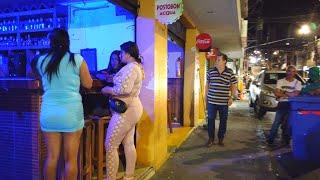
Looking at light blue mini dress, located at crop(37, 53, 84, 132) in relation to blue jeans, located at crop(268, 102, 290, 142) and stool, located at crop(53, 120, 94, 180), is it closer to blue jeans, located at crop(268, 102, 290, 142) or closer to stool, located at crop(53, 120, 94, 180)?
stool, located at crop(53, 120, 94, 180)

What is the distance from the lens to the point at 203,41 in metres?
12.0

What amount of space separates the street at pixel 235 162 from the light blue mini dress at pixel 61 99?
8.51 feet

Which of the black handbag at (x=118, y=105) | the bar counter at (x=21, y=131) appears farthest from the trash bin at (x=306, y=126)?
the bar counter at (x=21, y=131)

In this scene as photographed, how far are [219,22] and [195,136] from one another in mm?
4091

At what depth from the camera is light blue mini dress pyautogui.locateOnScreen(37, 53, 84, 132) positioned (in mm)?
3936

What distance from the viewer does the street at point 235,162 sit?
6.44 meters

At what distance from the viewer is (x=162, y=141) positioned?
24.0 ft

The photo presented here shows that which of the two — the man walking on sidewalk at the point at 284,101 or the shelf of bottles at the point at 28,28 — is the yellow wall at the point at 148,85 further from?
the man walking on sidewalk at the point at 284,101

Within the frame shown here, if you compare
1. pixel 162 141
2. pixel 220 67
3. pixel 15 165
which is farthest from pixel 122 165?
pixel 220 67

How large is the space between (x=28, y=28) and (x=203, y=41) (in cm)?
586

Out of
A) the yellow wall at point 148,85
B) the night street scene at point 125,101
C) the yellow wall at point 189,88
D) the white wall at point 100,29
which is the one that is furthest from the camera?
the yellow wall at point 189,88

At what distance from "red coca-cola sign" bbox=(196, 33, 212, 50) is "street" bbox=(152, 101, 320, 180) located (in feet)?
10.2

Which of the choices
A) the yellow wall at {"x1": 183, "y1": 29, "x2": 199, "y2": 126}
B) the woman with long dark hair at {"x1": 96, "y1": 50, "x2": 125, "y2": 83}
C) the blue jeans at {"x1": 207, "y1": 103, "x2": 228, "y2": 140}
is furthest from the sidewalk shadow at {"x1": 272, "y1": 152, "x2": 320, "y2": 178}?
the yellow wall at {"x1": 183, "y1": 29, "x2": 199, "y2": 126}

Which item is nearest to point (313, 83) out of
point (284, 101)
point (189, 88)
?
point (284, 101)
